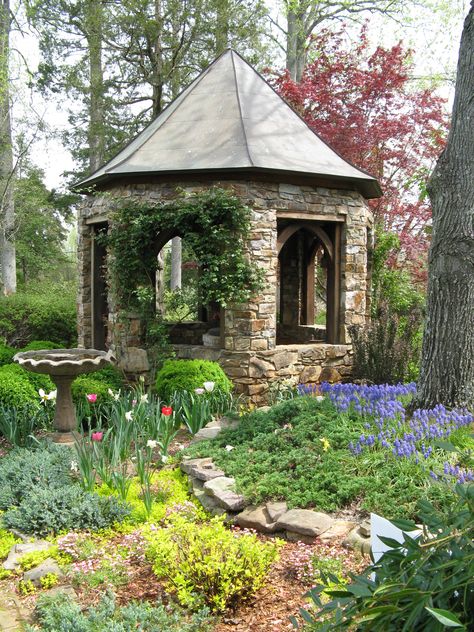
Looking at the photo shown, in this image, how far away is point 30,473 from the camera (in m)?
4.71

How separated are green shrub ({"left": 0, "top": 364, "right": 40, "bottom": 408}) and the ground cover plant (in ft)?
7.39

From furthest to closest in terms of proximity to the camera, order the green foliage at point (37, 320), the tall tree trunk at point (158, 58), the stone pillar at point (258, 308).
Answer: the tall tree trunk at point (158, 58) < the green foliage at point (37, 320) < the stone pillar at point (258, 308)

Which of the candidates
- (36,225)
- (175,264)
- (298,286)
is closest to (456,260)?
(298,286)

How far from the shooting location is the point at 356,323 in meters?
9.06

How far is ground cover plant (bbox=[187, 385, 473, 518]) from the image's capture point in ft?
12.6

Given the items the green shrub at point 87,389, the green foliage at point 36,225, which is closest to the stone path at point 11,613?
the green shrub at point 87,389

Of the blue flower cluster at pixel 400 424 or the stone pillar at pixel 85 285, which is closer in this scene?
the blue flower cluster at pixel 400 424

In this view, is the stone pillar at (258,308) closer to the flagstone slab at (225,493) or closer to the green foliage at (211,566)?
the flagstone slab at (225,493)

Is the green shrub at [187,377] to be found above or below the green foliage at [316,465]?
above

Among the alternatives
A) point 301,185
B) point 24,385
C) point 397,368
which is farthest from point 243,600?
point 301,185

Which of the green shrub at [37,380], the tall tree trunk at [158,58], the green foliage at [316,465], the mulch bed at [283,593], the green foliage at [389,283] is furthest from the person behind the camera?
the tall tree trunk at [158,58]

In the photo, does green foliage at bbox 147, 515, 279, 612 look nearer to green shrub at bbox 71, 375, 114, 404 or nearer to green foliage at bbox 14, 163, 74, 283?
green shrub at bbox 71, 375, 114, 404

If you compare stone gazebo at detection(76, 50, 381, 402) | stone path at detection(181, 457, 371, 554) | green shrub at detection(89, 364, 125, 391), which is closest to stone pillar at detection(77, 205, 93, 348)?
stone gazebo at detection(76, 50, 381, 402)

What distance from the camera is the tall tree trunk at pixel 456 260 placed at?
5051mm
